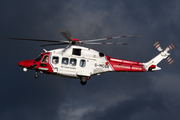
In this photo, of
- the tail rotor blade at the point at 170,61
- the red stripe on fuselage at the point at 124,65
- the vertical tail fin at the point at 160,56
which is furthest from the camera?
the vertical tail fin at the point at 160,56

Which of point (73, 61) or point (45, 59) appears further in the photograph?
point (45, 59)

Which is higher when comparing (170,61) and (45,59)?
(170,61)

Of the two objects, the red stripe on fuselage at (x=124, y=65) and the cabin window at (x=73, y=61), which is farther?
the red stripe on fuselage at (x=124, y=65)

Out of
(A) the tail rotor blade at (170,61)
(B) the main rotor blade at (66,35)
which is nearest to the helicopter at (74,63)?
(B) the main rotor blade at (66,35)

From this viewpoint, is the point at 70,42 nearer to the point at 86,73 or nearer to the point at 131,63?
the point at 86,73

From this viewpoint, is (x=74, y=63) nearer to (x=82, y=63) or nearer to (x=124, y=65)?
(x=82, y=63)

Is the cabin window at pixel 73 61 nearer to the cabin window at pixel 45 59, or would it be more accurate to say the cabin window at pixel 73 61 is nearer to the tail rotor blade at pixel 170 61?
the cabin window at pixel 45 59

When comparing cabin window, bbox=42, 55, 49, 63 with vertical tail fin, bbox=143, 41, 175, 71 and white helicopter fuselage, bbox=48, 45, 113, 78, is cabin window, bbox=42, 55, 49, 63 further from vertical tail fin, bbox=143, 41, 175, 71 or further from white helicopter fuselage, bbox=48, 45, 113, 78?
vertical tail fin, bbox=143, 41, 175, 71

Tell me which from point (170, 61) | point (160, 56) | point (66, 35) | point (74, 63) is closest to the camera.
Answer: point (66, 35)

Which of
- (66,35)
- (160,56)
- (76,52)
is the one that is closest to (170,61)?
(160,56)

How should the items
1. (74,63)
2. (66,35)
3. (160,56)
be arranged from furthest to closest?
(160,56) < (74,63) < (66,35)

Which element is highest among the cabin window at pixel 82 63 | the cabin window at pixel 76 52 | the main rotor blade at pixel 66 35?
the cabin window at pixel 76 52

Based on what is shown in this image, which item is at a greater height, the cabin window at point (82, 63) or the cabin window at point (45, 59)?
the cabin window at point (45, 59)

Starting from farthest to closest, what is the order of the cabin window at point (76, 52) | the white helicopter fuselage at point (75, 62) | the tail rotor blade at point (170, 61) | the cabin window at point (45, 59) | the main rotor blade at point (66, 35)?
the tail rotor blade at point (170, 61) < the cabin window at point (45, 59) < the cabin window at point (76, 52) < the white helicopter fuselage at point (75, 62) < the main rotor blade at point (66, 35)
